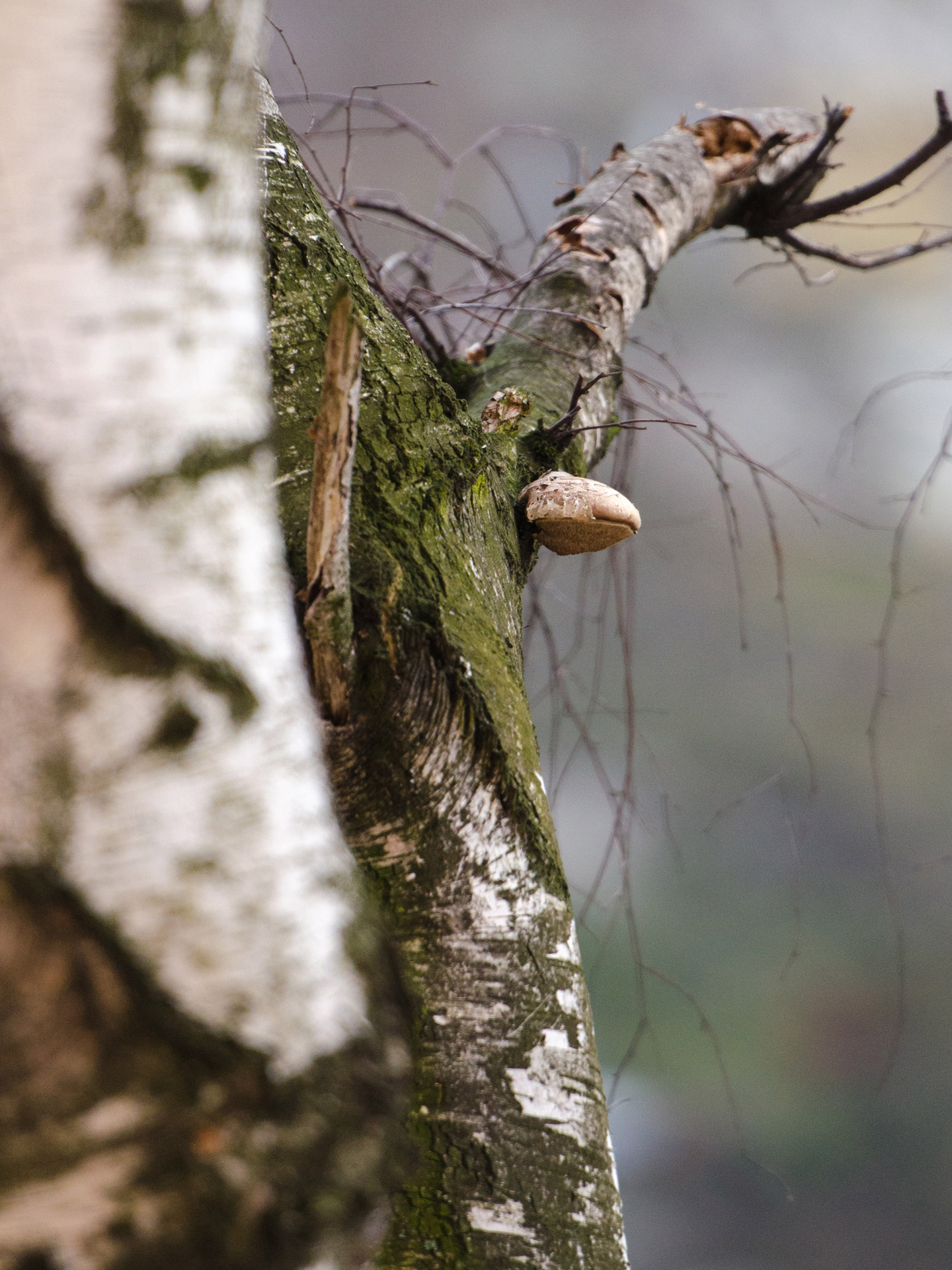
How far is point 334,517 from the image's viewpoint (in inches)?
12.4

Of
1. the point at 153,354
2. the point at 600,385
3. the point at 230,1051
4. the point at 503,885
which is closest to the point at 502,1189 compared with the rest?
the point at 503,885

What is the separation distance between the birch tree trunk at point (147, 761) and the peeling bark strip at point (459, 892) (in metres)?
0.16

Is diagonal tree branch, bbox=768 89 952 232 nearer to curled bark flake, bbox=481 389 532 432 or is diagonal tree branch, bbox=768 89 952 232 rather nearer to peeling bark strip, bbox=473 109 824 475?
peeling bark strip, bbox=473 109 824 475

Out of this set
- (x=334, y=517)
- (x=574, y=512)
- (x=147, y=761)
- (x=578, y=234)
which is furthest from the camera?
(x=578, y=234)

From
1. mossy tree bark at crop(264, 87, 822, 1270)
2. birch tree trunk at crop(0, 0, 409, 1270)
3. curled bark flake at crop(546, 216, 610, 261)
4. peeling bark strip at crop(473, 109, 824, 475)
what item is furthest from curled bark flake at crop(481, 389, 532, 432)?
birch tree trunk at crop(0, 0, 409, 1270)

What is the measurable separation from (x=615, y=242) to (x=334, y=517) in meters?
0.62

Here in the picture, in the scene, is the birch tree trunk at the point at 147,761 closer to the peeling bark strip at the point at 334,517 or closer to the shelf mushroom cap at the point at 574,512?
the peeling bark strip at the point at 334,517

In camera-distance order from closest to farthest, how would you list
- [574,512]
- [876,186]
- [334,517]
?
1. [334,517]
2. [574,512]
3. [876,186]

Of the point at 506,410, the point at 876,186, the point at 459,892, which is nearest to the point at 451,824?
the point at 459,892

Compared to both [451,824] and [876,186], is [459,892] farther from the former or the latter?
[876,186]

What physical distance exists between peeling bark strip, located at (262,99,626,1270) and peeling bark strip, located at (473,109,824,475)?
10.3 inches

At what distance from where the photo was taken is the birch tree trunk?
0.19 m

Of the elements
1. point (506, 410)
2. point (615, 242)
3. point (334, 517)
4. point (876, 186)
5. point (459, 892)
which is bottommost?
point (459, 892)

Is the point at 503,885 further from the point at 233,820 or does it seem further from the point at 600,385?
the point at 600,385
